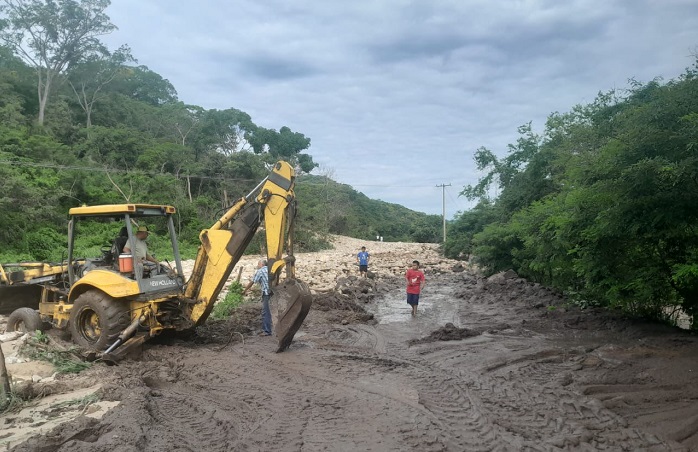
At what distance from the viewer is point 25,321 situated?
8.56m

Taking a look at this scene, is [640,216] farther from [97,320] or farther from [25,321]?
[25,321]

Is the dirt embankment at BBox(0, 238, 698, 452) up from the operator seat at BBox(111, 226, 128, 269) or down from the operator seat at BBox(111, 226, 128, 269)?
down

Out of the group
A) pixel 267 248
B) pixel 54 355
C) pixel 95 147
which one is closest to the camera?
pixel 54 355

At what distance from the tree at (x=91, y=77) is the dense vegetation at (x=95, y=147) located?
79 mm

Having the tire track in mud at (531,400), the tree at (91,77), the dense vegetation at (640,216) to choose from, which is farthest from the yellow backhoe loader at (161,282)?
the tree at (91,77)

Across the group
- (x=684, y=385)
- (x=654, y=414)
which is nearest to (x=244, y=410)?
(x=654, y=414)

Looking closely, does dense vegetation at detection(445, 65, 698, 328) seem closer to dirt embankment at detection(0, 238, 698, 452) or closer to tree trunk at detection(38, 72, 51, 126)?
dirt embankment at detection(0, 238, 698, 452)

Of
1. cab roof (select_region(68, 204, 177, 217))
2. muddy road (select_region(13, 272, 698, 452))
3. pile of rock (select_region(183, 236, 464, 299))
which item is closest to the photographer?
muddy road (select_region(13, 272, 698, 452))

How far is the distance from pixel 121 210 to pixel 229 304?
5.23 m

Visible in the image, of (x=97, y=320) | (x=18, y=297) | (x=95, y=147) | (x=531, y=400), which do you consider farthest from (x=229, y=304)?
(x=95, y=147)

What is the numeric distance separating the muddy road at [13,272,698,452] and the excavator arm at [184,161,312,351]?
28.5 inches

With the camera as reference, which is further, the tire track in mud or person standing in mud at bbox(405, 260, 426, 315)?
person standing in mud at bbox(405, 260, 426, 315)

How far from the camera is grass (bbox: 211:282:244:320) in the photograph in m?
11.5

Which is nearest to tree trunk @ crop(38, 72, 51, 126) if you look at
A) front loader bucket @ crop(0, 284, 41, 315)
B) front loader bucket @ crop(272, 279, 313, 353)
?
front loader bucket @ crop(0, 284, 41, 315)
